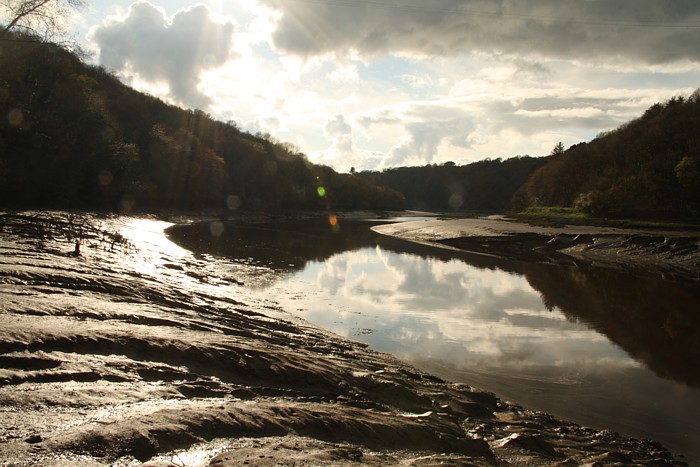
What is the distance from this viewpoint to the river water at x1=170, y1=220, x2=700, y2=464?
802cm

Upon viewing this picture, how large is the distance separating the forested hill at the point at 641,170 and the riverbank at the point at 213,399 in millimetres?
47190

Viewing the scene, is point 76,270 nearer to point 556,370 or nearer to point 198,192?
point 556,370

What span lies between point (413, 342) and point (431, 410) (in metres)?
4.62

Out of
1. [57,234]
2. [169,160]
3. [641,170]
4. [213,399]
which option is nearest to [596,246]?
[641,170]

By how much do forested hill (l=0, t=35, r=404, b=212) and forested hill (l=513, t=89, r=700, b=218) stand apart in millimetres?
50850

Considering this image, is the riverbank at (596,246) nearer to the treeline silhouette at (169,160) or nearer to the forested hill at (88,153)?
the treeline silhouette at (169,160)

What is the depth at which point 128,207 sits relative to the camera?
149ft

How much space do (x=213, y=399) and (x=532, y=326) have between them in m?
10.7

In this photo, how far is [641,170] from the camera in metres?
54.2

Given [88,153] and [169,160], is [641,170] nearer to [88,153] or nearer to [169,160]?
[88,153]

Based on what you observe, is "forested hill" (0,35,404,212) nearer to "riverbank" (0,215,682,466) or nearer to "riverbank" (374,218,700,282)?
"riverbank" (0,215,682,466)

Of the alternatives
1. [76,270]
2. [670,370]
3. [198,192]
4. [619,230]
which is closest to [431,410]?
[670,370]

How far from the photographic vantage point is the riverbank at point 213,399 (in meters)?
3.96

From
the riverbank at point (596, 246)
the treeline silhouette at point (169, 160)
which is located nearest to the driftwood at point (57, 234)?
the treeline silhouette at point (169, 160)
